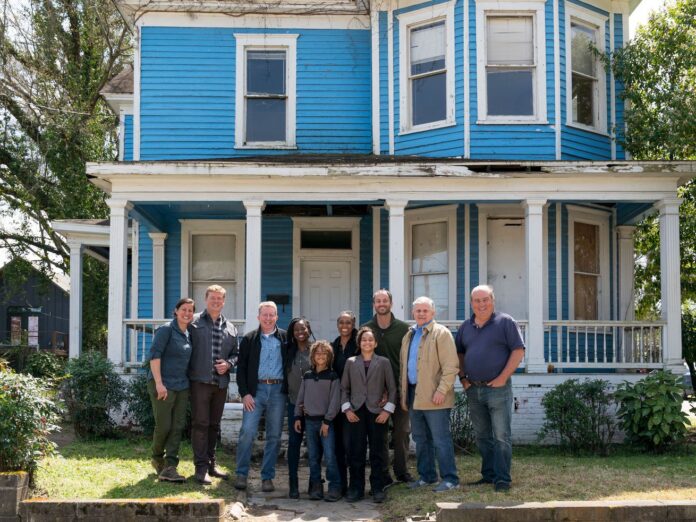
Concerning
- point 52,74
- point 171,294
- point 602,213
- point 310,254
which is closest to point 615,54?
point 602,213

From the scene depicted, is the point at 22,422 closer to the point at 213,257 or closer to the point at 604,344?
the point at 213,257

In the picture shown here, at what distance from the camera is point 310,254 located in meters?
14.4

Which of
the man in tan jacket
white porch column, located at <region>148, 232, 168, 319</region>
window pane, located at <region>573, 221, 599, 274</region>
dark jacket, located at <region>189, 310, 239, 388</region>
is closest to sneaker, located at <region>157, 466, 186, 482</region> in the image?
dark jacket, located at <region>189, 310, 239, 388</region>

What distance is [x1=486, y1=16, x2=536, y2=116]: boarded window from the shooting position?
13.7 meters

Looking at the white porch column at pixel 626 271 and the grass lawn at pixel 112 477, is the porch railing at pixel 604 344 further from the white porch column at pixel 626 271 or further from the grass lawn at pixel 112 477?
the grass lawn at pixel 112 477

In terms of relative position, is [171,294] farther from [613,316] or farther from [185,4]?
[613,316]

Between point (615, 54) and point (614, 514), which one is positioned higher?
point (615, 54)

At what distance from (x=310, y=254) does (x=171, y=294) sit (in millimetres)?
→ 2447

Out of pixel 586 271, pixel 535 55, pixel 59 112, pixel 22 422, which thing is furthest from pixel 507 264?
pixel 59 112

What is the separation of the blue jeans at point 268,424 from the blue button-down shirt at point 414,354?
1.27 m

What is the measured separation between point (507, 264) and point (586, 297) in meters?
1.46

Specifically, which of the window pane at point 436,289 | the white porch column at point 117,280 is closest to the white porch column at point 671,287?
the window pane at point 436,289

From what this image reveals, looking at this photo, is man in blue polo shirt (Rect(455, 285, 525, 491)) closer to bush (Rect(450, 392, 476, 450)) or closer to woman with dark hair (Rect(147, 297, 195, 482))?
bush (Rect(450, 392, 476, 450))

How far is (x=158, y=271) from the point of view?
14570 mm
